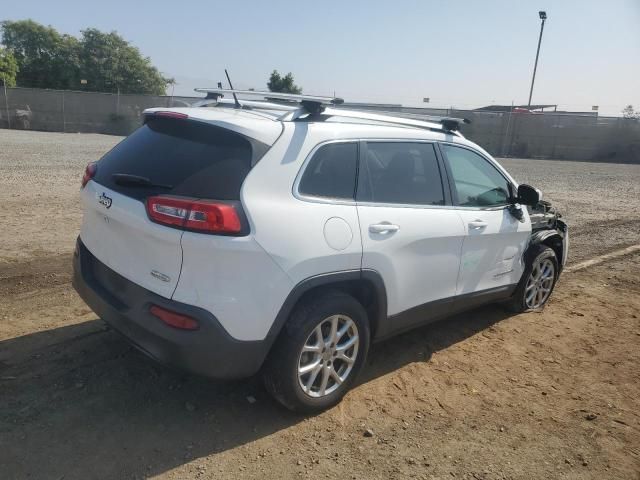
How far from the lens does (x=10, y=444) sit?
107 inches

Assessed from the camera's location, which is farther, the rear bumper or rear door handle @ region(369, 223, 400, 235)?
rear door handle @ region(369, 223, 400, 235)

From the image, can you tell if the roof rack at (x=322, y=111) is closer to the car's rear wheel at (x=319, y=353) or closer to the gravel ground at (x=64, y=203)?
the car's rear wheel at (x=319, y=353)

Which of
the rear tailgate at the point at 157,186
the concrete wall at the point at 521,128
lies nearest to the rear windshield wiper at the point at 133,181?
the rear tailgate at the point at 157,186

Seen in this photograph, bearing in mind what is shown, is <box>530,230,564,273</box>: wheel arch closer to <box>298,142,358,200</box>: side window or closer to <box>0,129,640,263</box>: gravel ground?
<box>0,129,640,263</box>: gravel ground

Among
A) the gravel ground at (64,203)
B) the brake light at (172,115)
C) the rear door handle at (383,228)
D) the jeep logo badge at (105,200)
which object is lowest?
the gravel ground at (64,203)

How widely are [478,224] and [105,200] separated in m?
2.69

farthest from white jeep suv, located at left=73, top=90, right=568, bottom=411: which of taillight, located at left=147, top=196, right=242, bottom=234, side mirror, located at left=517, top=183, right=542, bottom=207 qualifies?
side mirror, located at left=517, top=183, right=542, bottom=207

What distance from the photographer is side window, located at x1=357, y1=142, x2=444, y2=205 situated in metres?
3.38

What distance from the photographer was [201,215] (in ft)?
8.57

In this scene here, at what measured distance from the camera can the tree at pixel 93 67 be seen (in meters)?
53.1

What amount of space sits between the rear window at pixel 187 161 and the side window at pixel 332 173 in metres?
0.34

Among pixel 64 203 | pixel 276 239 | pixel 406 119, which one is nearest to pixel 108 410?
pixel 276 239

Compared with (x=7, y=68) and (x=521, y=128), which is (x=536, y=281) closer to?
(x=521, y=128)

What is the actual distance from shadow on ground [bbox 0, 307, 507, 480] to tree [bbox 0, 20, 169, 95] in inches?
2111
